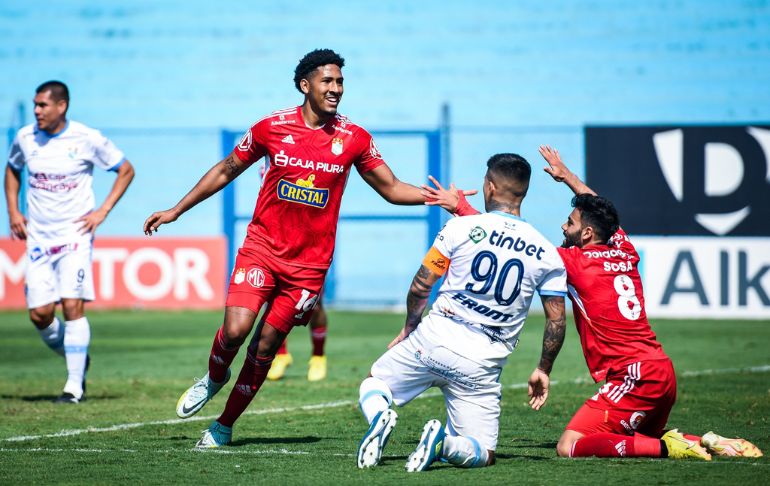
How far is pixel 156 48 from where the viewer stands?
26.0 m

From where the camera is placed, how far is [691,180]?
18906 millimetres

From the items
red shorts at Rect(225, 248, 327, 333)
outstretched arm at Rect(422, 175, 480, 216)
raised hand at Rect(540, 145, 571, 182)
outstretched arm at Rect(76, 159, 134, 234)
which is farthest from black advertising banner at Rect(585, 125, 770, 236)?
outstretched arm at Rect(422, 175, 480, 216)

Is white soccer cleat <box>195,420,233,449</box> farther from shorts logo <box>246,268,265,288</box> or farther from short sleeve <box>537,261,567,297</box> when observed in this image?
short sleeve <box>537,261,567,297</box>

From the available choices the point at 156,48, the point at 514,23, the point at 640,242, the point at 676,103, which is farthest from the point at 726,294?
the point at 156,48

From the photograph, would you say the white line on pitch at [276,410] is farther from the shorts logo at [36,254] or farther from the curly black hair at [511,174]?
the curly black hair at [511,174]

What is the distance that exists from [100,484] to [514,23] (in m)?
20.6

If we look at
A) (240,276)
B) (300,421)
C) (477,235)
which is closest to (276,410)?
(300,421)

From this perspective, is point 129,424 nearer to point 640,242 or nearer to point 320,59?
point 320,59

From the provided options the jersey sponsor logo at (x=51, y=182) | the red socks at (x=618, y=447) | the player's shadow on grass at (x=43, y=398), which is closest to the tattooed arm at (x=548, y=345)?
the red socks at (x=618, y=447)

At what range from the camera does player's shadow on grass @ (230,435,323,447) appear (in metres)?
7.44

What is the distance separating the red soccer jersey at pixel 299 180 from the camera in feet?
24.1

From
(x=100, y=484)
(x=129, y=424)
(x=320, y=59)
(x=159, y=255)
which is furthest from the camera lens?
(x=159, y=255)

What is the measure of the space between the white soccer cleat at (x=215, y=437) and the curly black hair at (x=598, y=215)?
2.50 metres

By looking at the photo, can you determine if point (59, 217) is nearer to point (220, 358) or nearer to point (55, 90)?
point (55, 90)
